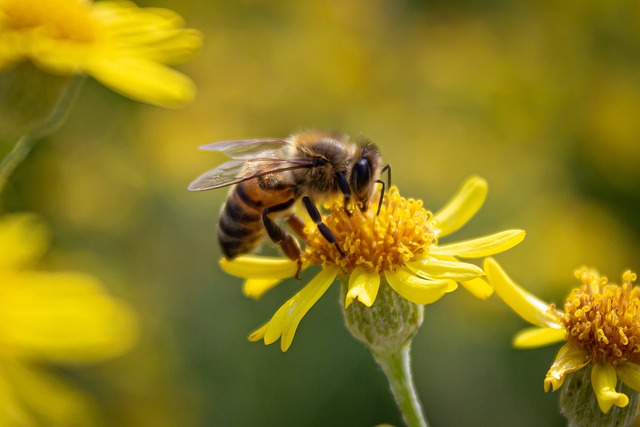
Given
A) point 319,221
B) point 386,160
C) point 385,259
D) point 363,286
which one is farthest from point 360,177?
point 386,160

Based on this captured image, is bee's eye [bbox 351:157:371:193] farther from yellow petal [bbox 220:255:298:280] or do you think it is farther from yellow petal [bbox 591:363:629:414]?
yellow petal [bbox 591:363:629:414]

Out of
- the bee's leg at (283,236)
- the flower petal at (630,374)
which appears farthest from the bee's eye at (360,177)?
the flower petal at (630,374)

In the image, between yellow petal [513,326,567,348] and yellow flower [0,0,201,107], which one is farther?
yellow flower [0,0,201,107]

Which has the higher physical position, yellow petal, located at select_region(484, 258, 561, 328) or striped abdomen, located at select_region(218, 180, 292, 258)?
yellow petal, located at select_region(484, 258, 561, 328)

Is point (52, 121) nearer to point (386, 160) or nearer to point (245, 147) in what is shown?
point (245, 147)

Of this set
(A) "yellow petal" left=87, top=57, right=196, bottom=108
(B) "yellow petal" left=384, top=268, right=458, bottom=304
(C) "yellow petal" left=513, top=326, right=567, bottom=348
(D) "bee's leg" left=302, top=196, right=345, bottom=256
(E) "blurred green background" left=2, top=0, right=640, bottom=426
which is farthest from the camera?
(E) "blurred green background" left=2, top=0, right=640, bottom=426

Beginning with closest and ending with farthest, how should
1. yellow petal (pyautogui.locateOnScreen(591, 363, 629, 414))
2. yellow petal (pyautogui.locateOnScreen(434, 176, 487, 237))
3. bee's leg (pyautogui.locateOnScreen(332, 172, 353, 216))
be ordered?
yellow petal (pyautogui.locateOnScreen(591, 363, 629, 414)) < bee's leg (pyautogui.locateOnScreen(332, 172, 353, 216)) < yellow petal (pyautogui.locateOnScreen(434, 176, 487, 237))

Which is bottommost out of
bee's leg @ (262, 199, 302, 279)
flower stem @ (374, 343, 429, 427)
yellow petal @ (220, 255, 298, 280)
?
yellow petal @ (220, 255, 298, 280)

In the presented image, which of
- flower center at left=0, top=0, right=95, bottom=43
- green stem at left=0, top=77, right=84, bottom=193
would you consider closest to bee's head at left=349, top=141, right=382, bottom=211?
green stem at left=0, top=77, right=84, bottom=193
